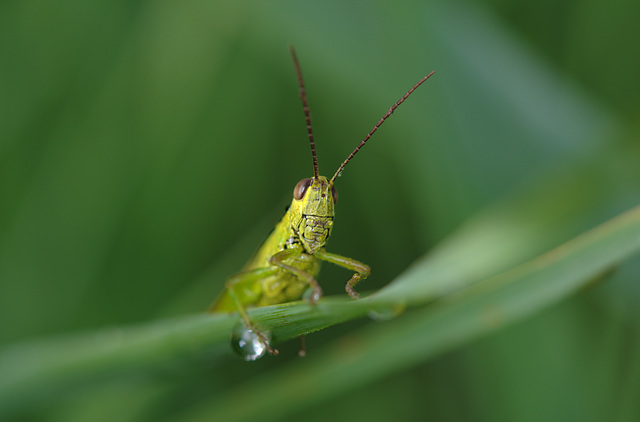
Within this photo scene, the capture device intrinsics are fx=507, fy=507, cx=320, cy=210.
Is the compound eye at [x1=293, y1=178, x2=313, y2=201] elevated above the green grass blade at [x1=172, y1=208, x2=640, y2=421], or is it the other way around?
the compound eye at [x1=293, y1=178, x2=313, y2=201]

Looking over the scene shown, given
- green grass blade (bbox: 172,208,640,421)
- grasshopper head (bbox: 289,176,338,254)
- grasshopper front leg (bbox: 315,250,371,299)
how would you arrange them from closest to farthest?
green grass blade (bbox: 172,208,640,421), grasshopper head (bbox: 289,176,338,254), grasshopper front leg (bbox: 315,250,371,299)

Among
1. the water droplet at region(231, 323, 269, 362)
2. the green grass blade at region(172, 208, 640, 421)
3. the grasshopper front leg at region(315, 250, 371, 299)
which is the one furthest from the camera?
the grasshopper front leg at region(315, 250, 371, 299)

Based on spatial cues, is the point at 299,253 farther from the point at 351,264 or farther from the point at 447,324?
the point at 447,324

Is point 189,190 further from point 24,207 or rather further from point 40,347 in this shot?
point 40,347

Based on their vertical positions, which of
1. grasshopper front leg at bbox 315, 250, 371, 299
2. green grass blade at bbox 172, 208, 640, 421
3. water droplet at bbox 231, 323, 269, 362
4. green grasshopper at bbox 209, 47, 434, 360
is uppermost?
green grasshopper at bbox 209, 47, 434, 360

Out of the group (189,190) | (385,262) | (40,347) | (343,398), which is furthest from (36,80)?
(343,398)

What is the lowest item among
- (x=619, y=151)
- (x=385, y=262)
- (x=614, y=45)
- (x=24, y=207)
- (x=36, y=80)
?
(x=619, y=151)

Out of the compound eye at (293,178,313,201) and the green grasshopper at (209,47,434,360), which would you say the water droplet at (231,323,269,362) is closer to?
the green grasshopper at (209,47,434,360)

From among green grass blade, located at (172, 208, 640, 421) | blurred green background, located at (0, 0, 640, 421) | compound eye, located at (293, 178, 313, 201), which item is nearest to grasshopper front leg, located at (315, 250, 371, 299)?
compound eye, located at (293, 178, 313, 201)
